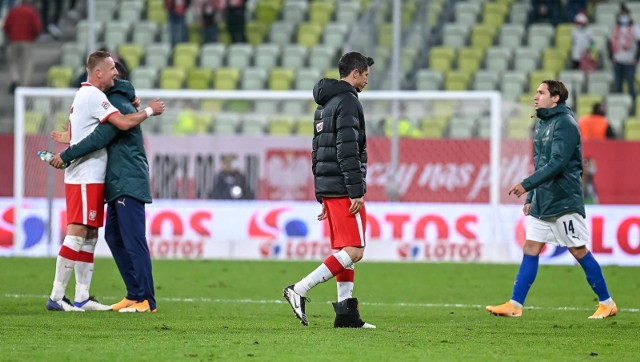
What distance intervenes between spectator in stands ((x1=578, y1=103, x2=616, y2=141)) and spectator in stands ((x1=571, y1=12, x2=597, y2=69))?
3.27m

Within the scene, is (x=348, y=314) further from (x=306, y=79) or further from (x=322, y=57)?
(x=322, y=57)

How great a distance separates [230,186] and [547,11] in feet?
28.3

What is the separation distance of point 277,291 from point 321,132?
4.53 m

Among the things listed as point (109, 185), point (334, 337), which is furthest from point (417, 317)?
point (109, 185)

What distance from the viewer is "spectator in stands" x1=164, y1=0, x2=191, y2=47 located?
84.3ft

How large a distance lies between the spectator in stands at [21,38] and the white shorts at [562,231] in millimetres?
15152

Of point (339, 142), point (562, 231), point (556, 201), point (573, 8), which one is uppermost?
point (573, 8)

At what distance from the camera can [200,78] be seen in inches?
999

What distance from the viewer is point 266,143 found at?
67.7 ft

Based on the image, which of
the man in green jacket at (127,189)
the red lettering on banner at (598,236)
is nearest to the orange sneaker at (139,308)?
the man in green jacket at (127,189)

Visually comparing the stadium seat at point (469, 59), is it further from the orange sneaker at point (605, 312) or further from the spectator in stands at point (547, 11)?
the orange sneaker at point (605, 312)

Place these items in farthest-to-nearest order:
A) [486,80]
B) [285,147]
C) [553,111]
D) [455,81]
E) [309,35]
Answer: [309,35]
[486,80]
[455,81]
[285,147]
[553,111]

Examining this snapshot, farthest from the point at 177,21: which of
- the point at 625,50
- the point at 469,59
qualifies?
the point at 625,50

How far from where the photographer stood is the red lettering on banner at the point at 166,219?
796 inches
